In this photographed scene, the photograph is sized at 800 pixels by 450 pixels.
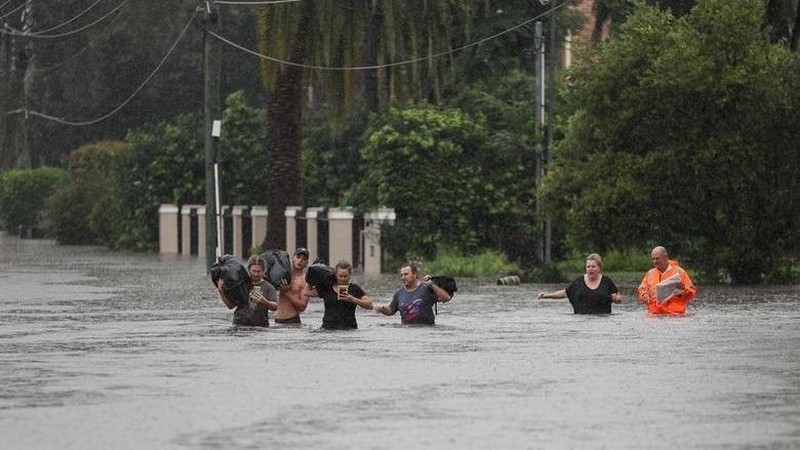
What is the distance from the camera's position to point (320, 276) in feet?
85.1

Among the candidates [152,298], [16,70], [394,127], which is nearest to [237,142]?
[394,127]

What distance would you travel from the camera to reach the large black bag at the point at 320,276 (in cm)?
2591

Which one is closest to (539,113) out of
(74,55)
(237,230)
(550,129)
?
(550,129)

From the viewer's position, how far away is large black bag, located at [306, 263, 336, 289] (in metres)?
25.9

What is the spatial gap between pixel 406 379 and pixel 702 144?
2334cm

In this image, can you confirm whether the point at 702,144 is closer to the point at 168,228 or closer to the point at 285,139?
the point at 285,139

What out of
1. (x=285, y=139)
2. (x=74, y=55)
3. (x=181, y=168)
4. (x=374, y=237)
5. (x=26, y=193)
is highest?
(x=74, y=55)

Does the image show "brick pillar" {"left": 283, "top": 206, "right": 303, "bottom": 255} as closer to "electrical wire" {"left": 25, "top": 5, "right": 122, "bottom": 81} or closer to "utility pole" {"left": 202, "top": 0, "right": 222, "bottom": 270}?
"utility pole" {"left": 202, "top": 0, "right": 222, "bottom": 270}

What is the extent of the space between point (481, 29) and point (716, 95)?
809 inches

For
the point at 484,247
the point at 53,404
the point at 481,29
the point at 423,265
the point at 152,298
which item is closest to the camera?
the point at 53,404

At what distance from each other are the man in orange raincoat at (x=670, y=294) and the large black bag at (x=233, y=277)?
5844mm

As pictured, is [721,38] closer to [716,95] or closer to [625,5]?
[716,95]

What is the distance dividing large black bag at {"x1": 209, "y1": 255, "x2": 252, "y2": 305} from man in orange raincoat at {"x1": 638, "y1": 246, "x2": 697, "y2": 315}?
584cm

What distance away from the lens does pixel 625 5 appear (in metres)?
63.3
